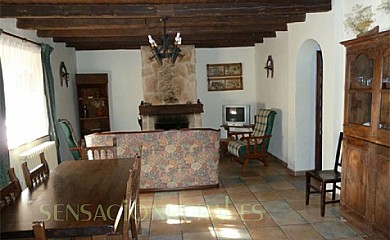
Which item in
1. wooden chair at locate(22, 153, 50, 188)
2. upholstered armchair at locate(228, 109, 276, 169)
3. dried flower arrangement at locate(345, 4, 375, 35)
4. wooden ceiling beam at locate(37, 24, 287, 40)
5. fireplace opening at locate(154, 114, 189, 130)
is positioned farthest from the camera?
fireplace opening at locate(154, 114, 189, 130)

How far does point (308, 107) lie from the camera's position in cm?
526

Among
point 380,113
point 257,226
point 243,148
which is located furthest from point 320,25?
point 257,226

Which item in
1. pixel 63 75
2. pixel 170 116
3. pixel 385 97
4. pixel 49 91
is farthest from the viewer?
pixel 170 116

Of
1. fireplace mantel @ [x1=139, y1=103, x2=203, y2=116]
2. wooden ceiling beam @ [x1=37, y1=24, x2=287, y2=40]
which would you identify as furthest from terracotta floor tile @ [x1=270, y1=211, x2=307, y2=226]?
fireplace mantel @ [x1=139, y1=103, x2=203, y2=116]

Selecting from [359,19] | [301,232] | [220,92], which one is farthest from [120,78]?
[301,232]

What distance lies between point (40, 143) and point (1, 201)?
2.94 meters

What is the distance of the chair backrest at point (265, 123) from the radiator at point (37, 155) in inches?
137

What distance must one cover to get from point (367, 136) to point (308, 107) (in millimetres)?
2358

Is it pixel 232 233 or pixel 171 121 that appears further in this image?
pixel 171 121

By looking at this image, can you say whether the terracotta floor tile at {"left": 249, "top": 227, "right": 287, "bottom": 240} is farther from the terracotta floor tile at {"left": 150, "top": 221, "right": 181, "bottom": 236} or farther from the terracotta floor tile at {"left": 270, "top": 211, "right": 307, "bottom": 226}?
the terracotta floor tile at {"left": 150, "top": 221, "right": 181, "bottom": 236}

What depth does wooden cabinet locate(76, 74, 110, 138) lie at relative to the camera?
23.8 ft

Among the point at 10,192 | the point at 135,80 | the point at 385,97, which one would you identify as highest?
the point at 135,80

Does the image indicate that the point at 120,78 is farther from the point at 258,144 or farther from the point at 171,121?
the point at 258,144

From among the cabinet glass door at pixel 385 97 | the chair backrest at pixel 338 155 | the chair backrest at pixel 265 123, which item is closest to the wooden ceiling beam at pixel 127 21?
the chair backrest at pixel 265 123
